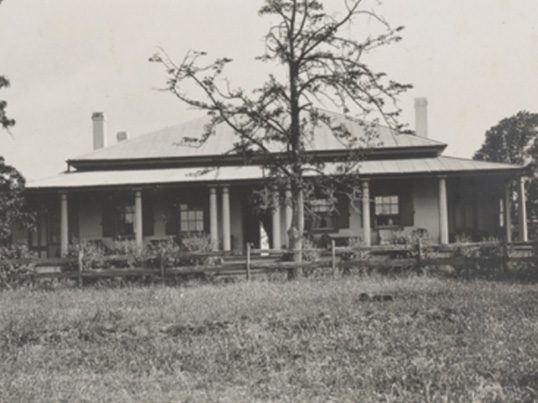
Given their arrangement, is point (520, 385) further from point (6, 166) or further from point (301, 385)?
point (6, 166)

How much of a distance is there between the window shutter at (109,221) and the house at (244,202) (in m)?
0.04

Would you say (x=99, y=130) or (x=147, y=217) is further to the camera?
(x=99, y=130)

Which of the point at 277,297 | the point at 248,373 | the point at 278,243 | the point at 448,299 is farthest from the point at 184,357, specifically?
the point at 278,243

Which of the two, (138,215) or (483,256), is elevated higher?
(138,215)

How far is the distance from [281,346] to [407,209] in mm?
15786

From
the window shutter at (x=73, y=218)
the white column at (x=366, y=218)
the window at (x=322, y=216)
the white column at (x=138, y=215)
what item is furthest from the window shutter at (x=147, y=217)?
the white column at (x=366, y=218)

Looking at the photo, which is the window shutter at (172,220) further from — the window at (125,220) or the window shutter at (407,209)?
the window shutter at (407,209)

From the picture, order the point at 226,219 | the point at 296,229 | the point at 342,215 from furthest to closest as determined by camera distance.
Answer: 1. the point at 342,215
2. the point at 226,219
3. the point at 296,229

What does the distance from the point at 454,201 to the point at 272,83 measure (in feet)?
32.9

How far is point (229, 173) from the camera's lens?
2330 cm

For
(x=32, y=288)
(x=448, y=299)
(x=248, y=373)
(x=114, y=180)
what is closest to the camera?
(x=248, y=373)

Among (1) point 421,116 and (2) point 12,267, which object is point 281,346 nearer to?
(2) point 12,267

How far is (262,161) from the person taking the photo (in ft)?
56.8

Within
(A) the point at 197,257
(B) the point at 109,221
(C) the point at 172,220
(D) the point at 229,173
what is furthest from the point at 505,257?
(B) the point at 109,221
